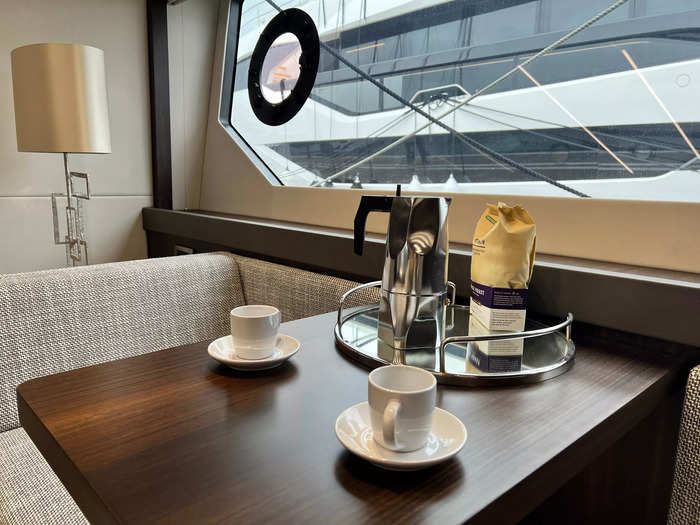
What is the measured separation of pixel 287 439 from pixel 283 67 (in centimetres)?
176

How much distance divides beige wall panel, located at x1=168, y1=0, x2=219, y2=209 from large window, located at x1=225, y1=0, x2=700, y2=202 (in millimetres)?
409

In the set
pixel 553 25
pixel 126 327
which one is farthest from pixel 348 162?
pixel 126 327

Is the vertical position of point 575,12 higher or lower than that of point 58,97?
higher

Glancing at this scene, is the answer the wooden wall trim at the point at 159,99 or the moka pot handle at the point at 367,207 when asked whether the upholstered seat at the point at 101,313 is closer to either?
the moka pot handle at the point at 367,207

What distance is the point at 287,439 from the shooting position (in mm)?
540

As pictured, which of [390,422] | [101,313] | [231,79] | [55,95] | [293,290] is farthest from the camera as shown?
[231,79]

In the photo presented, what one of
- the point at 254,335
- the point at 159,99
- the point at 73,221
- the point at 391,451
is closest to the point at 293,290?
the point at 254,335

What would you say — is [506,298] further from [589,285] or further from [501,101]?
[501,101]

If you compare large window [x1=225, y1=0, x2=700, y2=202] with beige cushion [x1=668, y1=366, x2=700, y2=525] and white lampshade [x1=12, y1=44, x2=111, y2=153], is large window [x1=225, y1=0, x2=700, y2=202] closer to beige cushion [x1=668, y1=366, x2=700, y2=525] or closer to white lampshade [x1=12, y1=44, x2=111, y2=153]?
beige cushion [x1=668, y1=366, x2=700, y2=525]

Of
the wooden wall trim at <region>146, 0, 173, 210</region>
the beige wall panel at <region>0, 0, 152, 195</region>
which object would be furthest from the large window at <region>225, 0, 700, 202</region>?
the beige wall panel at <region>0, 0, 152, 195</region>

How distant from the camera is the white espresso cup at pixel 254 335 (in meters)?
0.74

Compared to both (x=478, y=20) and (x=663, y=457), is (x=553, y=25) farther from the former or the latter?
(x=663, y=457)

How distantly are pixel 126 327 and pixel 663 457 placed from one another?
50.6 inches

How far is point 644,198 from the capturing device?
3.58 feet
